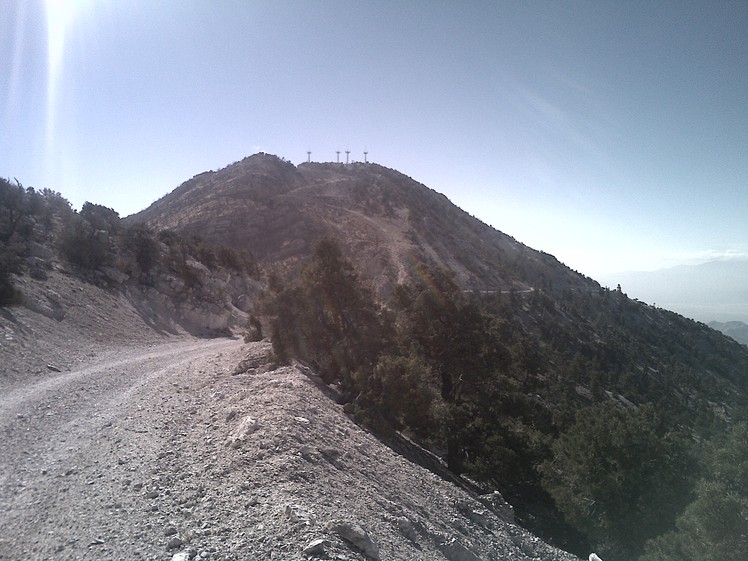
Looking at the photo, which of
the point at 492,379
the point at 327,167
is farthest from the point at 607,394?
the point at 327,167

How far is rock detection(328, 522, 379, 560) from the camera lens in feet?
19.3

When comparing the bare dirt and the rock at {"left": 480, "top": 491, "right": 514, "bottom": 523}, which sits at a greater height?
the bare dirt

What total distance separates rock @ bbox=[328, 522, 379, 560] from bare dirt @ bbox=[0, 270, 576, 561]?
0.7 inches

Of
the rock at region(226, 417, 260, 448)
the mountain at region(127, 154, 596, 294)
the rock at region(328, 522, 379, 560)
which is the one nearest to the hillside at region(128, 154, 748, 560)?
the rock at region(226, 417, 260, 448)

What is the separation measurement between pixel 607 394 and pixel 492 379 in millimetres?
37228

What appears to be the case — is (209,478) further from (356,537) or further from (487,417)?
(487,417)

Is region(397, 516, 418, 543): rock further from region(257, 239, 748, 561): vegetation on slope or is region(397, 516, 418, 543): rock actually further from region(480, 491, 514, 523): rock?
region(257, 239, 748, 561): vegetation on slope

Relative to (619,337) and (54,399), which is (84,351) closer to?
(54,399)

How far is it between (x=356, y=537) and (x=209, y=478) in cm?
304

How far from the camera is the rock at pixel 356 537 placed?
5883mm

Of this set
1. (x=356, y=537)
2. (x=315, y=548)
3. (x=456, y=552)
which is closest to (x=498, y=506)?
(x=456, y=552)

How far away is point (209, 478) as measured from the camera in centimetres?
757

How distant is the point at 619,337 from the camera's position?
74.8m

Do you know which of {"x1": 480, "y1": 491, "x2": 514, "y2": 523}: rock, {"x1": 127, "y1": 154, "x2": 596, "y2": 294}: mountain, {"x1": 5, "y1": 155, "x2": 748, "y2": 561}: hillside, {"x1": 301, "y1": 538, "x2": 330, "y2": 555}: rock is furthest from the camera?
{"x1": 127, "y1": 154, "x2": 596, "y2": 294}: mountain
